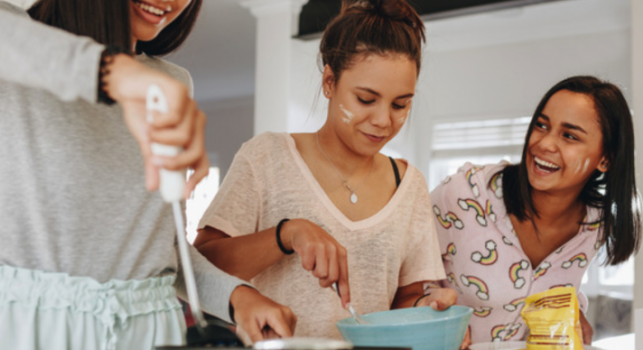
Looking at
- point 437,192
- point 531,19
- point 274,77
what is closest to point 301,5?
point 274,77

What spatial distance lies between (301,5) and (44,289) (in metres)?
4.19

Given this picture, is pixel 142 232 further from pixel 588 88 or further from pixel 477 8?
pixel 477 8

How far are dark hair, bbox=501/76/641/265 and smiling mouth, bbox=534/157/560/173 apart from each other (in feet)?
0.13

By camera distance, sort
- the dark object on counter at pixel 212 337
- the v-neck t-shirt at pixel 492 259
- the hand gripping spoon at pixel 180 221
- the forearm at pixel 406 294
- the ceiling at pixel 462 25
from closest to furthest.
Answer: the hand gripping spoon at pixel 180 221 < the dark object on counter at pixel 212 337 < the forearm at pixel 406 294 < the v-neck t-shirt at pixel 492 259 < the ceiling at pixel 462 25

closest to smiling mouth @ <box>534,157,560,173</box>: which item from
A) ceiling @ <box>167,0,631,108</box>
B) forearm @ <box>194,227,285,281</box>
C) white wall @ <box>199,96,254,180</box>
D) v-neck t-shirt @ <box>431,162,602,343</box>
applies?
v-neck t-shirt @ <box>431,162,602,343</box>

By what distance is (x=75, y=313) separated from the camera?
792 mm

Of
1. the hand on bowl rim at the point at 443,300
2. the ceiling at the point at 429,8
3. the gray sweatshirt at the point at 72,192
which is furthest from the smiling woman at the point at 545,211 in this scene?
the ceiling at the point at 429,8

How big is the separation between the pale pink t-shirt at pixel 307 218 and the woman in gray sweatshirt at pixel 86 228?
1.25 feet

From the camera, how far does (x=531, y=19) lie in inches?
202

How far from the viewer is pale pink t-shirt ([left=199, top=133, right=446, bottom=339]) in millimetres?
1307

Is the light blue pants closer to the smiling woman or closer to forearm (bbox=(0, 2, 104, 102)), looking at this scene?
forearm (bbox=(0, 2, 104, 102))

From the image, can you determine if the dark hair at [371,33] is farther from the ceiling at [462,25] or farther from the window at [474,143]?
the window at [474,143]

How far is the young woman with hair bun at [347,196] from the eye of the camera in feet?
4.25

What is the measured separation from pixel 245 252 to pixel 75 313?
437mm
